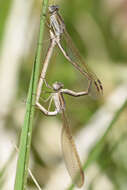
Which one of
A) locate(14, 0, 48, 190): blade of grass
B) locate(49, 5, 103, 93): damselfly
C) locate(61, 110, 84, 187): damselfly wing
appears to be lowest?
locate(61, 110, 84, 187): damselfly wing

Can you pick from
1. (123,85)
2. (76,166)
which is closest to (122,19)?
(123,85)

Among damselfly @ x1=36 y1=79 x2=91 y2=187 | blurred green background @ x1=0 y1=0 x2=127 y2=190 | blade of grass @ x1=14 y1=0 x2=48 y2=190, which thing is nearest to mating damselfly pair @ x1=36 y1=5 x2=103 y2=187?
damselfly @ x1=36 y1=79 x2=91 y2=187

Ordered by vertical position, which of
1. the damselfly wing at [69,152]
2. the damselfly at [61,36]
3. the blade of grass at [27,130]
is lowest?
the damselfly wing at [69,152]

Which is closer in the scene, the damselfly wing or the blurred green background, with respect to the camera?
the damselfly wing

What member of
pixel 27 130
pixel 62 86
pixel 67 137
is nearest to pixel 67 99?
pixel 67 137

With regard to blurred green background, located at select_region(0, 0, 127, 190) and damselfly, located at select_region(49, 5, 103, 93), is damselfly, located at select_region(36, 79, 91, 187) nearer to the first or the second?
damselfly, located at select_region(49, 5, 103, 93)

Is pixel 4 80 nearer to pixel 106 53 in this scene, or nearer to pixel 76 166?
pixel 106 53

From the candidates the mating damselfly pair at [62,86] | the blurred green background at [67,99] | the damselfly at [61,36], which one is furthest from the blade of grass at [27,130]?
the blurred green background at [67,99]

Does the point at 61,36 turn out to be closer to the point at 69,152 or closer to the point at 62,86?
the point at 62,86

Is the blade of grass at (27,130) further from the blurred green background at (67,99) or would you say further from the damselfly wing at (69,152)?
the blurred green background at (67,99)
